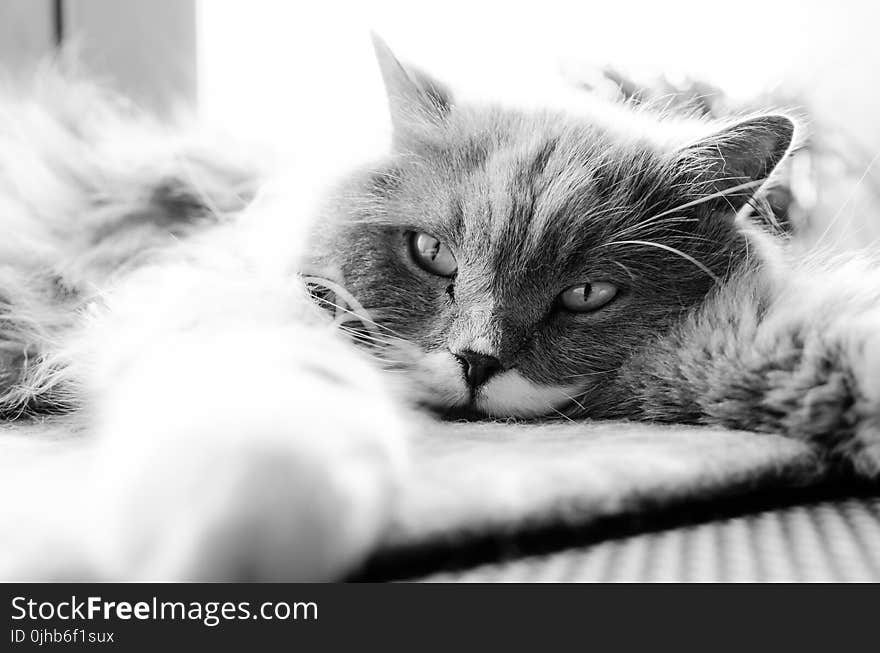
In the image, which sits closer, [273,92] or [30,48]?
[273,92]

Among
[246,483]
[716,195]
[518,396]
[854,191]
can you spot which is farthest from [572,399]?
[854,191]

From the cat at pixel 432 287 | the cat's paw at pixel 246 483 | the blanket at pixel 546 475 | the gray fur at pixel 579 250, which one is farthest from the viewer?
the gray fur at pixel 579 250

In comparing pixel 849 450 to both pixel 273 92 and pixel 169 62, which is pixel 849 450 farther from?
pixel 169 62

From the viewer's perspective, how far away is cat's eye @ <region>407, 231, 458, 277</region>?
41.9 inches

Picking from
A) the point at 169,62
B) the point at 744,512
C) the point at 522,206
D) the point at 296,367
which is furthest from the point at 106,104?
the point at 744,512

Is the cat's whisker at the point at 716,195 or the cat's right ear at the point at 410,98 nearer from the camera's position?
the cat's whisker at the point at 716,195

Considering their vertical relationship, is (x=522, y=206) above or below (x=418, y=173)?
below

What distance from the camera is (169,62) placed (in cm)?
226

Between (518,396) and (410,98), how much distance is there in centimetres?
47

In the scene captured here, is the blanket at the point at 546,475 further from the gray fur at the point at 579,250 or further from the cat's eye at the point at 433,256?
the cat's eye at the point at 433,256

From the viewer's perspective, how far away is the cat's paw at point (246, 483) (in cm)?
43

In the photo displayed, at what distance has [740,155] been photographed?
3.69ft

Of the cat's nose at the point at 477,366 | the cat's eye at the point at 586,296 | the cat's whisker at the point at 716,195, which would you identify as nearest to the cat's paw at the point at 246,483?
the cat's nose at the point at 477,366

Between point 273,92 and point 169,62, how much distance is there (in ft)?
1.92
